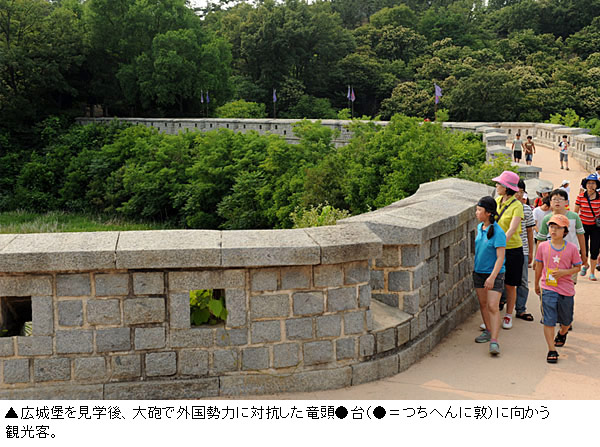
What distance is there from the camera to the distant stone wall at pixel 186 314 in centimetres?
498

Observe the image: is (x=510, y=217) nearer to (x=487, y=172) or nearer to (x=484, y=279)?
(x=484, y=279)

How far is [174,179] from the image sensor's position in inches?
1253

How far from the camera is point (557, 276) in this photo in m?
6.26

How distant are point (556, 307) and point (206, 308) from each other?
10.6 feet

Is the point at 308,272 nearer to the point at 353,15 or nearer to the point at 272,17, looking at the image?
the point at 272,17

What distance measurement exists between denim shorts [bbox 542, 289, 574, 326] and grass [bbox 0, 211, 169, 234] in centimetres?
2592

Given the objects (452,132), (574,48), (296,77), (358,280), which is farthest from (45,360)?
(574,48)

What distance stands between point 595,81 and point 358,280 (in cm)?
4242

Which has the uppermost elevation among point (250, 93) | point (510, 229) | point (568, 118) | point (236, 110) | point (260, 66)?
point (260, 66)

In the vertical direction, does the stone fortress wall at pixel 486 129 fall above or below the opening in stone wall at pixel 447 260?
above

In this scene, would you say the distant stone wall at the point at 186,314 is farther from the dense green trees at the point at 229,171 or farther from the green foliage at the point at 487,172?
the dense green trees at the point at 229,171

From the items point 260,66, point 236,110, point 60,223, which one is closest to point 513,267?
point 60,223

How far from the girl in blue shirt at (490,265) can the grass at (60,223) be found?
83.8 ft

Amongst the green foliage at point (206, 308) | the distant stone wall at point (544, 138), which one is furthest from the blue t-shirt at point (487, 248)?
the distant stone wall at point (544, 138)
